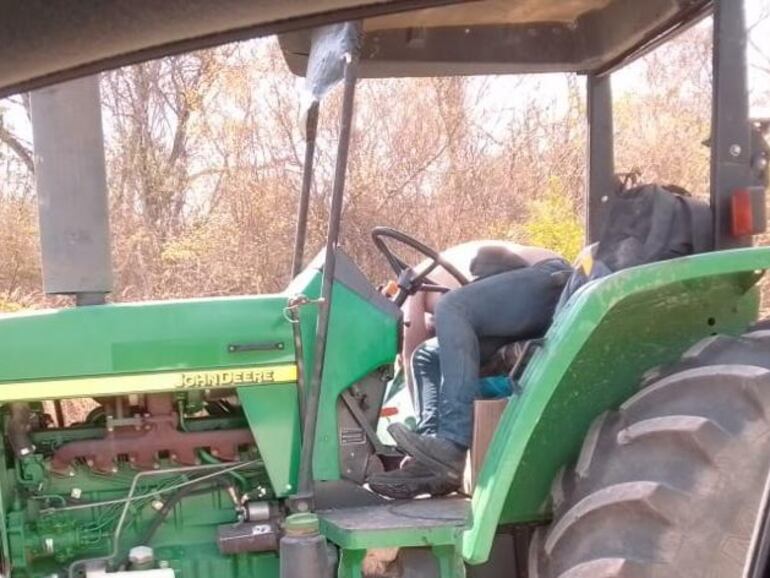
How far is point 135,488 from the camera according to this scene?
3.50m

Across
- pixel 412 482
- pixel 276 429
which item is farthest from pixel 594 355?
pixel 276 429

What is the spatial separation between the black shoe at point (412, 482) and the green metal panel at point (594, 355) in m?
0.22

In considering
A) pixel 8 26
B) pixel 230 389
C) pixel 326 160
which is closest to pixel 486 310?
pixel 230 389

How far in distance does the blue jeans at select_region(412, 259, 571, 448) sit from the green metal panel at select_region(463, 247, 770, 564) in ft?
0.80

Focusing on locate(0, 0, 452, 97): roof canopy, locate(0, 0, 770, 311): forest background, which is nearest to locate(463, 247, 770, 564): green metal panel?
locate(0, 0, 452, 97): roof canopy

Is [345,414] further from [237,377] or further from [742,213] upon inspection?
[742,213]

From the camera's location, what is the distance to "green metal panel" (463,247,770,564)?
296cm

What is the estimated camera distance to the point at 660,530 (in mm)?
2902

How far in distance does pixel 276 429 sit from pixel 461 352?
62 cm

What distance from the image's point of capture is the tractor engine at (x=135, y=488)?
3414 millimetres

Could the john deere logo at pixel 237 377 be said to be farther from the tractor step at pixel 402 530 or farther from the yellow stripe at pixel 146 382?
the tractor step at pixel 402 530

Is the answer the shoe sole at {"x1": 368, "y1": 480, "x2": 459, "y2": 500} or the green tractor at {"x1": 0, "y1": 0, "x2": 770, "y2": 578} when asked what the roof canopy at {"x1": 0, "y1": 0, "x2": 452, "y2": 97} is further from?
the shoe sole at {"x1": 368, "y1": 480, "x2": 459, "y2": 500}

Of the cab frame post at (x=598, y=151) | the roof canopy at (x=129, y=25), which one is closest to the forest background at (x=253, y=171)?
the cab frame post at (x=598, y=151)

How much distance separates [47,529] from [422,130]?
9.60 meters
